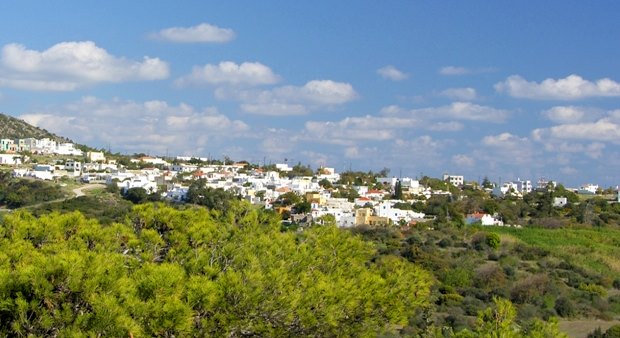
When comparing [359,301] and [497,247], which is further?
[497,247]

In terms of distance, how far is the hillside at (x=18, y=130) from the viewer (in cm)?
9794

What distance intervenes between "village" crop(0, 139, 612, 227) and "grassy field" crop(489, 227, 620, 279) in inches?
208

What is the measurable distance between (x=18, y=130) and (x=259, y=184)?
49.3m

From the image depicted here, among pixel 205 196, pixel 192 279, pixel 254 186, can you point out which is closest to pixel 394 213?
pixel 205 196

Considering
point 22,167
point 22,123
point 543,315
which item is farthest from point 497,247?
point 22,123

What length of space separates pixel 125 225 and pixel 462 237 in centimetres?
3298

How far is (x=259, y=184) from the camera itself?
217 feet

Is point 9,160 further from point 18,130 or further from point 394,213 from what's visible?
point 394,213

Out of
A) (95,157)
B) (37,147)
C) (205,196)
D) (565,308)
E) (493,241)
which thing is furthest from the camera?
(37,147)

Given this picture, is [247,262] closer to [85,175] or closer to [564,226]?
[564,226]

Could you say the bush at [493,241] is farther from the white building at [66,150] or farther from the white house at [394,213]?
the white building at [66,150]

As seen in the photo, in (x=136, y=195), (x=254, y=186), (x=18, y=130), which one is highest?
(x=18, y=130)

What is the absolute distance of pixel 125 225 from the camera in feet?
28.3

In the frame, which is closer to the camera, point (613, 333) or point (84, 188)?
point (613, 333)
